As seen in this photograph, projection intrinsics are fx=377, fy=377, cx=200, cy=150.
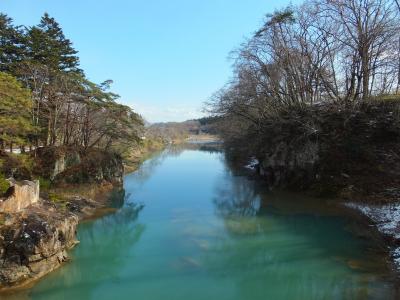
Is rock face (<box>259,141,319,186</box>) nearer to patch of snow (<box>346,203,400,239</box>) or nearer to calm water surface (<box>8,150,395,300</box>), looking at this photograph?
calm water surface (<box>8,150,395,300</box>)

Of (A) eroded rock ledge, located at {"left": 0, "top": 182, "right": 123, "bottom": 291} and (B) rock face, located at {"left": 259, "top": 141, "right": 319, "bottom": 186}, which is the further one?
(B) rock face, located at {"left": 259, "top": 141, "right": 319, "bottom": 186}

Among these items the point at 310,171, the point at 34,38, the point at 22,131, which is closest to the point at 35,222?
the point at 22,131

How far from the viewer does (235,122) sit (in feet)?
142

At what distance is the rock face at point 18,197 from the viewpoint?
41.5 feet

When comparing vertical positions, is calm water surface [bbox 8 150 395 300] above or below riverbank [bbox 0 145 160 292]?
below

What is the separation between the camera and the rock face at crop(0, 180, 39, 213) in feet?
41.5

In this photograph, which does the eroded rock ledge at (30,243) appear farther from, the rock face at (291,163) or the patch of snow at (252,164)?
the patch of snow at (252,164)

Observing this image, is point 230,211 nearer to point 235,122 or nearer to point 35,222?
point 35,222

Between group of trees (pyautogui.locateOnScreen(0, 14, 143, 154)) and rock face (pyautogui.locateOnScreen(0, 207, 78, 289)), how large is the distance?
11.1m

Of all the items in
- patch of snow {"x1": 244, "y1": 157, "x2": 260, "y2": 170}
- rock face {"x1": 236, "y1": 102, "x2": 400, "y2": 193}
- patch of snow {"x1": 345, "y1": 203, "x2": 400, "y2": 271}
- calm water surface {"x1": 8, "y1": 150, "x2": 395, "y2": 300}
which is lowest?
calm water surface {"x1": 8, "y1": 150, "x2": 395, "y2": 300}

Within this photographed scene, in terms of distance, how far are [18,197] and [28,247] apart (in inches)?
84.0

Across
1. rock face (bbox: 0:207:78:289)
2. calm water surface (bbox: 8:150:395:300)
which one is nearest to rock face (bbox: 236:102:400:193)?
calm water surface (bbox: 8:150:395:300)

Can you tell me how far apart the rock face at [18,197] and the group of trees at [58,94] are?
30.5 feet

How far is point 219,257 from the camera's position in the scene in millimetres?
13844
